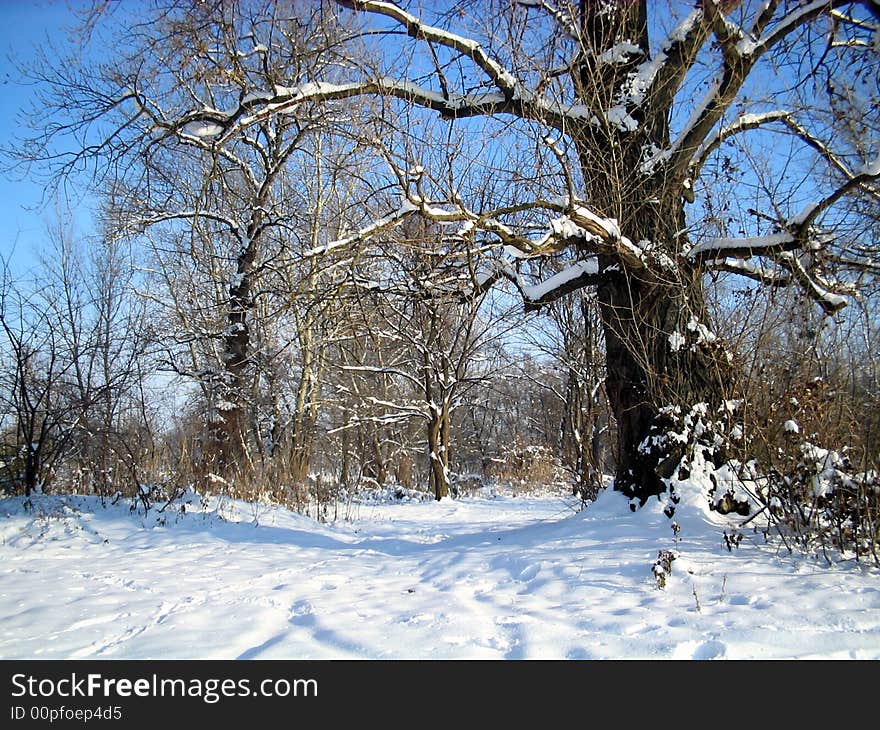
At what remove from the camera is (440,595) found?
338 centimetres

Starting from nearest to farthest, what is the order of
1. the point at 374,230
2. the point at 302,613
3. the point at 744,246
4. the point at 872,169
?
1. the point at 302,613
2. the point at 872,169
3. the point at 374,230
4. the point at 744,246

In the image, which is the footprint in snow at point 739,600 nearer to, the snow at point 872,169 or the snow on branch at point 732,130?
the snow at point 872,169

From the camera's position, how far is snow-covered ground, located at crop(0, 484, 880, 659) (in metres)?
2.42

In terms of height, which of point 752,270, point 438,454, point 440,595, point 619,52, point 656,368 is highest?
point 619,52

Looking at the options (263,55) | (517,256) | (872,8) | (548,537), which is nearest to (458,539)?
(548,537)

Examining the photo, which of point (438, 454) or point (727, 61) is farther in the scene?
point (438, 454)

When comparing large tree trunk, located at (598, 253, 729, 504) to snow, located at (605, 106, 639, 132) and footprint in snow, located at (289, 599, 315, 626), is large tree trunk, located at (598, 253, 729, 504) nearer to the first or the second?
snow, located at (605, 106, 639, 132)

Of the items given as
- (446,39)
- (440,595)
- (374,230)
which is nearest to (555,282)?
(374,230)

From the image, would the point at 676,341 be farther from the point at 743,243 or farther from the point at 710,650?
the point at 710,650

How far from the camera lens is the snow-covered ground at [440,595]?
7.93 ft

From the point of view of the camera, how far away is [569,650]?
92.0 inches

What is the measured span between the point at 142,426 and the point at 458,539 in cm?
719
